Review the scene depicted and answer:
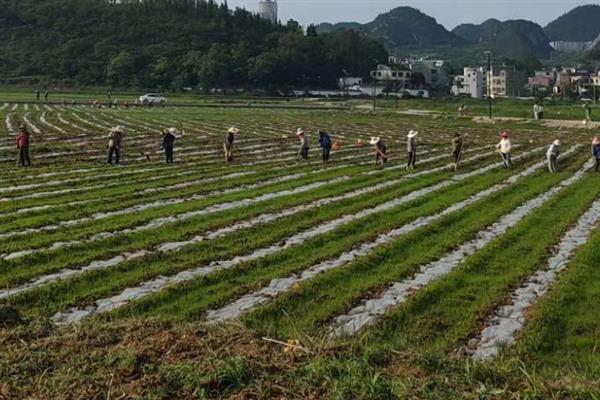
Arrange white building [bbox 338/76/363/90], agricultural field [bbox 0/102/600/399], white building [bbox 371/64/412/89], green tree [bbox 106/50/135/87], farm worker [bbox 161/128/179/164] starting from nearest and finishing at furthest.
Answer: agricultural field [bbox 0/102/600/399]
farm worker [bbox 161/128/179/164]
green tree [bbox 106/50/135/87]
white building [bbox 338/76/363/90]
white building [bbox 371/64/412/89]

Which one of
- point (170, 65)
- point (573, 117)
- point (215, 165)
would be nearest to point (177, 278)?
point (215, 165)

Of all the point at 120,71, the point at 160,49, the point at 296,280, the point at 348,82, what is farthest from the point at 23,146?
the point at 348,82

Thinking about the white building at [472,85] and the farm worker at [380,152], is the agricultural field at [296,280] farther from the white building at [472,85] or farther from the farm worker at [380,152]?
the white building at [472,85]

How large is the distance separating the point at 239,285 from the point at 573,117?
Result: 7415 cm

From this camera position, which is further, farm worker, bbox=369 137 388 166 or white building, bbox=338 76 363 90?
white building, bbox=338 76 363 90

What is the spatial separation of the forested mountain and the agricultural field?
112155 millimetres

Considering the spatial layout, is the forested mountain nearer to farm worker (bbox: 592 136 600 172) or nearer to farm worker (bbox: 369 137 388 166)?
farm worker (bbox: 369 137 388 166)

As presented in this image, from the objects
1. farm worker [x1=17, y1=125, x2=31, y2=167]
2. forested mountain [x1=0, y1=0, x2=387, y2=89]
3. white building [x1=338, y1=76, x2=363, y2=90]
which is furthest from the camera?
white building [x1=338, y1=76, x2=363, y2=90]

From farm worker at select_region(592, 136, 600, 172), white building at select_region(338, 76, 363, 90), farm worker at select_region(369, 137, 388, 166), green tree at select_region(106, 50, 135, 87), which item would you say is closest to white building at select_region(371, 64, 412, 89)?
white building at select_region(338, 76, 363, 90)

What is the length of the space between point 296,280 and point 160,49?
507ft

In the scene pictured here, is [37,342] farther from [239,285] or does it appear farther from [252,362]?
[239,285]

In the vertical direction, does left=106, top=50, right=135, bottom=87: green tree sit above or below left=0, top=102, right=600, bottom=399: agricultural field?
above

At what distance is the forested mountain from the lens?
5610 inches

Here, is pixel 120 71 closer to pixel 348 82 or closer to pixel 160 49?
pixel 160 49
